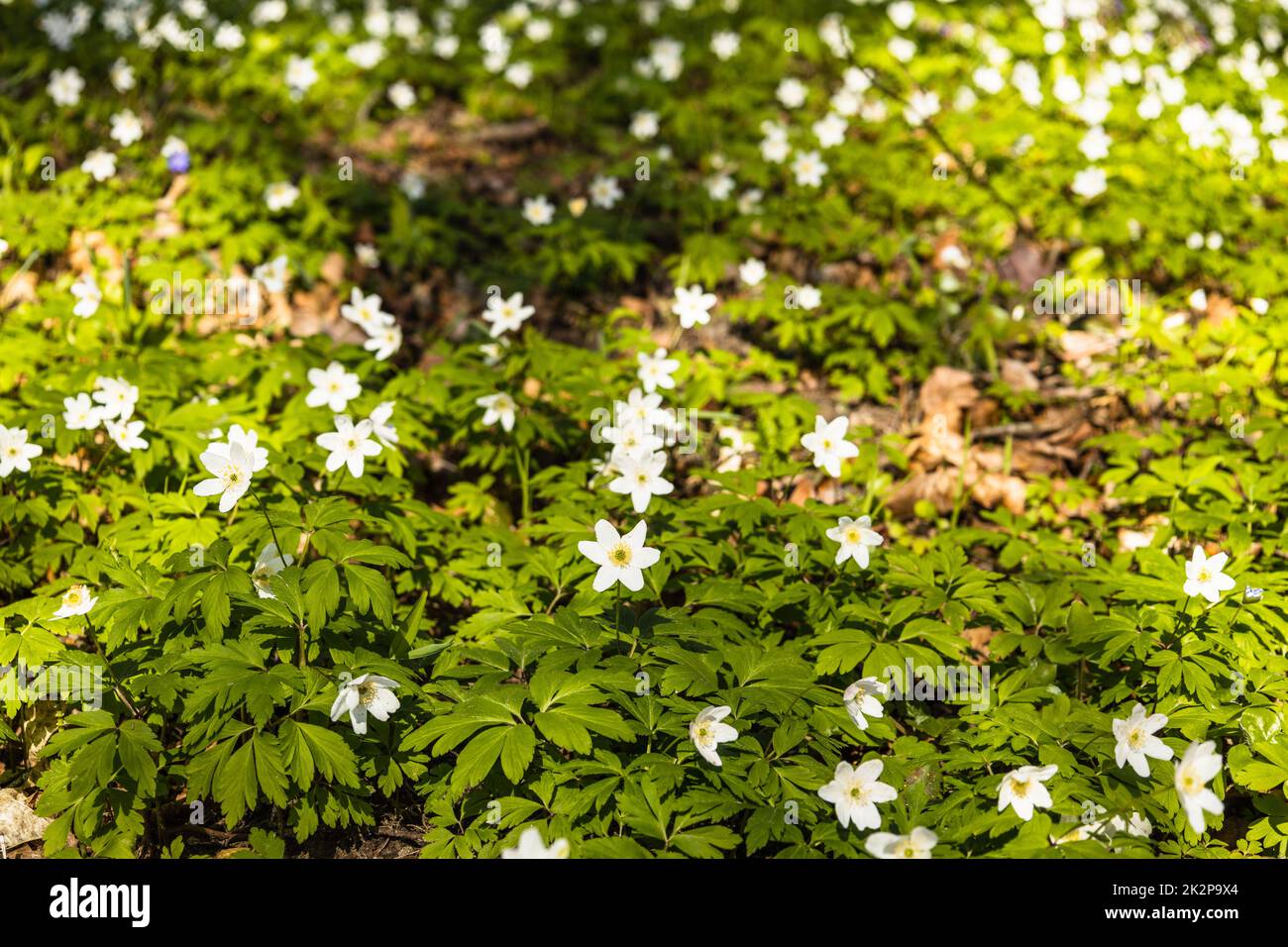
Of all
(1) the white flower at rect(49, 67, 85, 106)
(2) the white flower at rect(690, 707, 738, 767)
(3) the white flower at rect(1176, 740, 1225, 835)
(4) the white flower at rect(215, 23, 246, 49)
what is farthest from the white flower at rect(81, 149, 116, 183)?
(3) the white flower at rect(1176, 740, 1225, 835)

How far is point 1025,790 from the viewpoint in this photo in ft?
7.48

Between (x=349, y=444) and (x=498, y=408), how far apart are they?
75 cm

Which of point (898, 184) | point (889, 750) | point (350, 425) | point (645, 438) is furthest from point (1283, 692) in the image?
point (898, 184)

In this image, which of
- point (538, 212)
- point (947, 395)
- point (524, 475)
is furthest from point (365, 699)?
point (538, 212)

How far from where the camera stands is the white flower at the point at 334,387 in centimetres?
346

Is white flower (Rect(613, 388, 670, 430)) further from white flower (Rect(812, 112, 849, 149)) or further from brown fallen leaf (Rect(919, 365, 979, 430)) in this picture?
white flower (Rect(812, 112, 849, 149))

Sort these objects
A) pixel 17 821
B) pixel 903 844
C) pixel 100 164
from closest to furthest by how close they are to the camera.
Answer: pixel 903 844
pixel 17 821
pixel 100 164

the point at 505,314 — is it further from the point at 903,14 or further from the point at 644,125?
the point at 903,14

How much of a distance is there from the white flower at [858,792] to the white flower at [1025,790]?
0.87 feet

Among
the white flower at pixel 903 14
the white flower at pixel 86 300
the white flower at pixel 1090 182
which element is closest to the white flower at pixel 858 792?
the white flower at pixel 86 300

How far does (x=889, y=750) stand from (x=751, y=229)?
3.43 m

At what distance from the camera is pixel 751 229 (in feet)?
17.9

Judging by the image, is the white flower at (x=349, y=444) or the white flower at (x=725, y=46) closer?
the white flower at (x=349, y=444)

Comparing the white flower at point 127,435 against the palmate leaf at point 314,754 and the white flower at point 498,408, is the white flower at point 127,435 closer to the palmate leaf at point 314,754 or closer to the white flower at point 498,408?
the white flower at point 498,408
